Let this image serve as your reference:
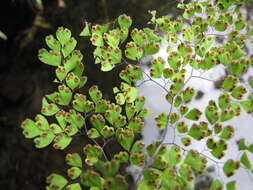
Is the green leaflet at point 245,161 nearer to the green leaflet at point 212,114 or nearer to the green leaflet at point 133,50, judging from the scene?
the green leaflet at point 212,114

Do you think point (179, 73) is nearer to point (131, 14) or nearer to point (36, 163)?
point (131, 14)

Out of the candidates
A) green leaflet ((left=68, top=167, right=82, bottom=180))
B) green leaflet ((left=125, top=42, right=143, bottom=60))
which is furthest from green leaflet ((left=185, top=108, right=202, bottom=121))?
green leaflet ((left=68, top=167, right=82, bottom=180))

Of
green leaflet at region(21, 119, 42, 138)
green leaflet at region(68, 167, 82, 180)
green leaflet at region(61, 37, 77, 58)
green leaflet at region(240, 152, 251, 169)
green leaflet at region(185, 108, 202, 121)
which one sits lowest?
green leaflet at region(68, 167, 82, 180)

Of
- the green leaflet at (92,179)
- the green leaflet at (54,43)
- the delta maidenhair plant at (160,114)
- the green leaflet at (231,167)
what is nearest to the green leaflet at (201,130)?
the delta maidenhair plant at (160,114)

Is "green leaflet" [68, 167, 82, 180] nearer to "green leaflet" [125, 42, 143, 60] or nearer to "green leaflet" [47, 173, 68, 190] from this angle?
"green leaflet" [47, 173, 68, 190]

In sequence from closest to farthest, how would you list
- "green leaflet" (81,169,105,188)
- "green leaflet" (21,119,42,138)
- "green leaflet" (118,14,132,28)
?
1. "green leaflet" (81,169,105,188)
2. "green leaflet" (21,119,42,138)
3. "green leaflet" (118,14,132,28)

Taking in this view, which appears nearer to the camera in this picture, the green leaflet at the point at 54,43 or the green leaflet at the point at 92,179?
the green leaflet at the point at 92,179
